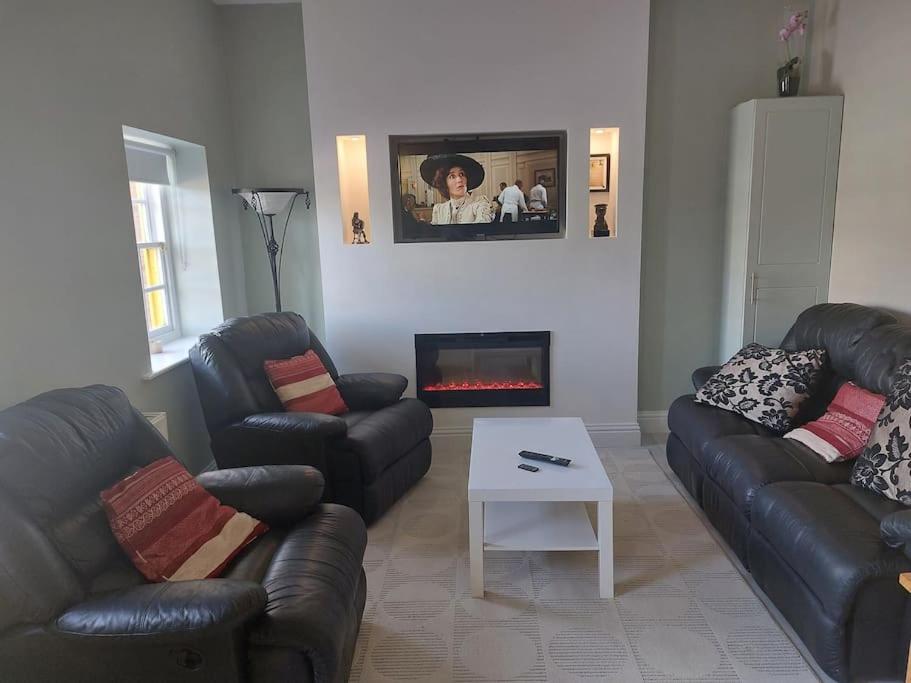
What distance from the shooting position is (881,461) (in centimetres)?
229

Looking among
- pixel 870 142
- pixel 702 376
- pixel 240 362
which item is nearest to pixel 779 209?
pixel 870 142

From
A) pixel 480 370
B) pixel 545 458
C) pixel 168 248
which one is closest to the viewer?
pixel 545 458

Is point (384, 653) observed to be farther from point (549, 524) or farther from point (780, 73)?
point (780, 73)

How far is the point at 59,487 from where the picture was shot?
1797 millimetres

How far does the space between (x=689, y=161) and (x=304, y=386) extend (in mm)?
2796

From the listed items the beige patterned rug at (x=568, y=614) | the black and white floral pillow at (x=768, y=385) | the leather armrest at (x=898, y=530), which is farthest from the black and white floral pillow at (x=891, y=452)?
the beige patterned rug at (x=568, y=614)

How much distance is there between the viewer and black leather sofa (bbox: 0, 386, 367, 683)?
1546 mm

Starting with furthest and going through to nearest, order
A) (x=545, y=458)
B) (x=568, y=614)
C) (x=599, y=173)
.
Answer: (x=599, y=173), (x=545, y=458), (x=568, y=614)

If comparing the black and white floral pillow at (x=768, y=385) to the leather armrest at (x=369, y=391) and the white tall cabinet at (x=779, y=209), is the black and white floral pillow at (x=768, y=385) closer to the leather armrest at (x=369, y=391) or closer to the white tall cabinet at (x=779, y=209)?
the white tall cabinet at (x=779, y=209)

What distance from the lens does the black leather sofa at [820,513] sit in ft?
6.19

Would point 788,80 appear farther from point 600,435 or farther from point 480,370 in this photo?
Answer: point 480,370

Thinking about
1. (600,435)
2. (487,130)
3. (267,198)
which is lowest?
(600,435)

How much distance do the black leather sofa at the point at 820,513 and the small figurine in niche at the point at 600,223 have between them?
1129 mm

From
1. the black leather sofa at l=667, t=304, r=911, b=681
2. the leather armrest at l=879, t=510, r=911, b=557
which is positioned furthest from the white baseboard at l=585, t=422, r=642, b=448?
the leather armrest at l=879, t=510, r=911, b=557
